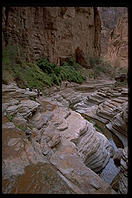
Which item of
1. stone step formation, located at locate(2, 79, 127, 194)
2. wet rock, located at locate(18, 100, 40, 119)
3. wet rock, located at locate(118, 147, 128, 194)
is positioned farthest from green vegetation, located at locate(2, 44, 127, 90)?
wet rock, located at locate(118, 147, 128, 194)

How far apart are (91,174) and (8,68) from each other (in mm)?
5516

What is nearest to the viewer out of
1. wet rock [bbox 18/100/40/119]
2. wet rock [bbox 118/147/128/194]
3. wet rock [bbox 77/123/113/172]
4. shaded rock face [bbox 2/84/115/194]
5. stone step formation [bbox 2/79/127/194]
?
shaded rock face [bbox 2/84/115/194]

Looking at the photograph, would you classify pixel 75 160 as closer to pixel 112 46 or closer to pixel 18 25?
pixel 18 25

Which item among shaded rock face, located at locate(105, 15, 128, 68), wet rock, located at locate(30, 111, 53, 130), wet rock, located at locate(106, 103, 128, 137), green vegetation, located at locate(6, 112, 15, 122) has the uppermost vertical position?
shaded rock face, located at locate(105, 15, 128, 68)

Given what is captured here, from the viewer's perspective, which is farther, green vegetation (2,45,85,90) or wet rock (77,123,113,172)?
green vegetation (2,45,85,90)

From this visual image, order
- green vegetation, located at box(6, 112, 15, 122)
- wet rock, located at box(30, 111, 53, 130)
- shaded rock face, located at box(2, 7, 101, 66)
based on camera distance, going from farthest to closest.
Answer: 1. shaded rock face, located at box(2, 7, 101, 66)
2. wet rock, located at box(30, 111, 53, 130)
3. green vegetation, located at box(6, 112, 15, 122)

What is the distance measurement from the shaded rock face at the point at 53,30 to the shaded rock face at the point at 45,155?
14.8 feet

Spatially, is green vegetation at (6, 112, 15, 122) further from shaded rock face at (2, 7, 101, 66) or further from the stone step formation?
shaded rock face at (2, 7, 101, 66)

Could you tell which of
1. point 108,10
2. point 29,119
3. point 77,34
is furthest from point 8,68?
point 108,10

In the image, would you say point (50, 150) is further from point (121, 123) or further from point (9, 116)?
point (121, 123)

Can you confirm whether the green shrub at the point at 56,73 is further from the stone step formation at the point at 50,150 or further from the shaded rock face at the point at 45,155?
the shaded rock face at the point at 45,155

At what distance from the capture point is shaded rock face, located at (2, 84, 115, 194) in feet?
7.24

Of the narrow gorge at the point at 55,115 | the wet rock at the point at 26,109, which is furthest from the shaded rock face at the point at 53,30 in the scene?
the wet rock at the point at 26,109

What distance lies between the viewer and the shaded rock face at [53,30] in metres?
8.21
